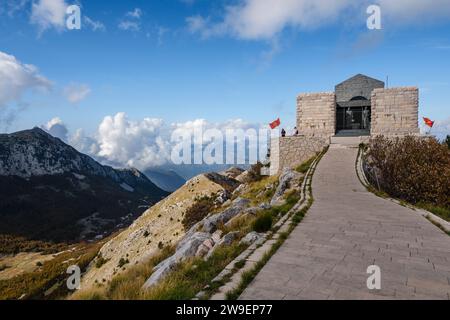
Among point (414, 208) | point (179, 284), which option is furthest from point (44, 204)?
point (179, 284)

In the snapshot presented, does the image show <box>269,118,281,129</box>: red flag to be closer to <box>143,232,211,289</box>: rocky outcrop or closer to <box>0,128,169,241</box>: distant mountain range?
<box>143,232,211,289</box>: rocky outcrop

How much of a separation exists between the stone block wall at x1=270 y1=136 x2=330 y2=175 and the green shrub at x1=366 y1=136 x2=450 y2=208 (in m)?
7.99

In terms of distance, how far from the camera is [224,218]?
59.1ft

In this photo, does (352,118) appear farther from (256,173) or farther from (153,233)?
(153,233)

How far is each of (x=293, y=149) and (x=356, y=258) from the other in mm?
25038

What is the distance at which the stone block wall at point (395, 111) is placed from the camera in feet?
109

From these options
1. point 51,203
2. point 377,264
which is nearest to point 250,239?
point 377,264

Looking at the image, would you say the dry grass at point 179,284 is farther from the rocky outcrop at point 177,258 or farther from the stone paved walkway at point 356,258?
the stone paved walkway at point 356,258

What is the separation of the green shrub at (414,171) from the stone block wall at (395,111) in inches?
366

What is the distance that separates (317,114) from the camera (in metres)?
36.5

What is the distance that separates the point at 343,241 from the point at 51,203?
184 m

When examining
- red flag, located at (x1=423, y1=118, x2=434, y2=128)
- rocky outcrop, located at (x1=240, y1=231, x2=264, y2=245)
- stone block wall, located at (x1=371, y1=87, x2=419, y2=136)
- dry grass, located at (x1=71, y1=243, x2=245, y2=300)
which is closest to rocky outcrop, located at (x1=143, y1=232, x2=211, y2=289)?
dry grass, located at (x1=71, y1=243, x2=245, y2=300)

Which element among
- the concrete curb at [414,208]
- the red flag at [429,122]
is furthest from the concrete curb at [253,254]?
the red flag at [429,122]

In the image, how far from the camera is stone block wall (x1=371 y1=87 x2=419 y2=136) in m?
33.2
